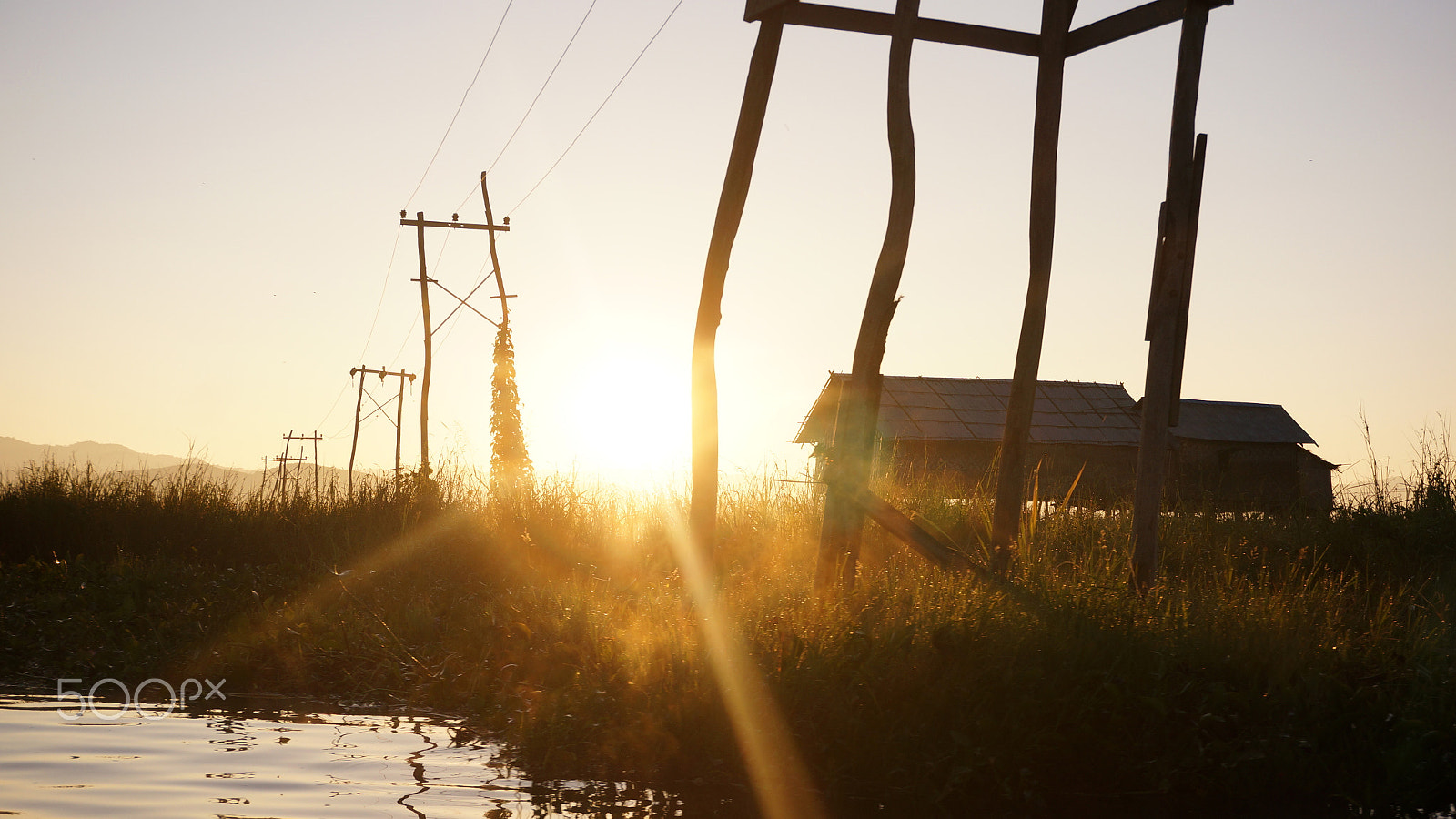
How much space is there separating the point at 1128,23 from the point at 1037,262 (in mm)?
1662

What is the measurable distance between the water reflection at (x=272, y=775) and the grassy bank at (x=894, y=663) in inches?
14.4

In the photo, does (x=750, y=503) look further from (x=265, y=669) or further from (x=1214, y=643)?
(x=1214, y=643)

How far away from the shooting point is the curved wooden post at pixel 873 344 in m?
7.11

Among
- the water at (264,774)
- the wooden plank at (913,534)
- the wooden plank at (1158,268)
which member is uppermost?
the wooden plank at (1158,268)

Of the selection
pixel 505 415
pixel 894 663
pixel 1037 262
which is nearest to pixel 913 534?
pixel 894 663

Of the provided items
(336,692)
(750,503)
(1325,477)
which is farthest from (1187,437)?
(336,692)

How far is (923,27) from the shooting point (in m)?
7.33

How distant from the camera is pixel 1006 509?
730 cm

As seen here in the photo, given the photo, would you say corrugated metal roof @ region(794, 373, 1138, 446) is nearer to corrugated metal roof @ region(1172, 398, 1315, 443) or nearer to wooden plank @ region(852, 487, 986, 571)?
corrugated metal roof @ region(1172, 398, 1315, 443)

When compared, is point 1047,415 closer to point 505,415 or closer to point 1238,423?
point 1238,423

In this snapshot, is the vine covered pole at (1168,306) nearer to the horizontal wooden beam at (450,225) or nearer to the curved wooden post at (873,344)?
the curved wooden post at (873,344)

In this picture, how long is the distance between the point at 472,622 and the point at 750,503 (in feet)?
15.3

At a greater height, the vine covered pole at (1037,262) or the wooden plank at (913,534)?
the vine covered pole at (1037,262)

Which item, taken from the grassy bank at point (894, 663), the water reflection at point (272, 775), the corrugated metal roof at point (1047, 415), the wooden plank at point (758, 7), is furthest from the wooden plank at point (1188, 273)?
the corrugated metal roof at point (1047, 415)
